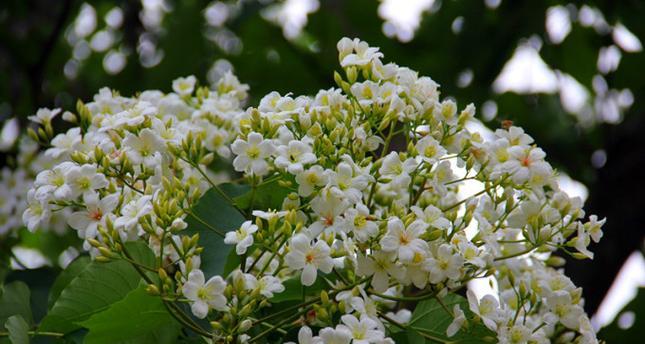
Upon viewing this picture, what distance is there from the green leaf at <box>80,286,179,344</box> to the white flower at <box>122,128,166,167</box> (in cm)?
25

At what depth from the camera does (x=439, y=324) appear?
1.52m

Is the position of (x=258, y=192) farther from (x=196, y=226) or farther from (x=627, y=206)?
(x=627, y=206)

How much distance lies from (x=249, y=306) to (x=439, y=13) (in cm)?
222

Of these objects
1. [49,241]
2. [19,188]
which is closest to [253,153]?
[19,188]

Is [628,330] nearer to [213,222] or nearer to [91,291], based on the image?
[213,222]

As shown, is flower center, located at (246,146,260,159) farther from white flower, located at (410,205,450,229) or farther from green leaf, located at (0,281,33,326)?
green leaf, located at (0,281,33,326)

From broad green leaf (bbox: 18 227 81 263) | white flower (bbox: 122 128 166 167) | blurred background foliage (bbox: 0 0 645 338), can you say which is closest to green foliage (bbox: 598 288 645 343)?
blurred background foliage (bbox: 0 0 645 338)

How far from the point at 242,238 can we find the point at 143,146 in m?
0.29

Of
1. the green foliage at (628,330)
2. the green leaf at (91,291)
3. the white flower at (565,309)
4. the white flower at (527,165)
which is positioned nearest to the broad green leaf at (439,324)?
the white flower at (565,309)

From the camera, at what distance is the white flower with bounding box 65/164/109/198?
145 cm

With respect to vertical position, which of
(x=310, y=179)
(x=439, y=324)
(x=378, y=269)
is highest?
(x=310, y=179)

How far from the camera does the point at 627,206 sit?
2.59 metres

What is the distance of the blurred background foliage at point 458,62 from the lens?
2.85 meters

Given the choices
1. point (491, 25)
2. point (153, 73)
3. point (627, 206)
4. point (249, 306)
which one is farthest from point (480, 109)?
point (249, 306)
